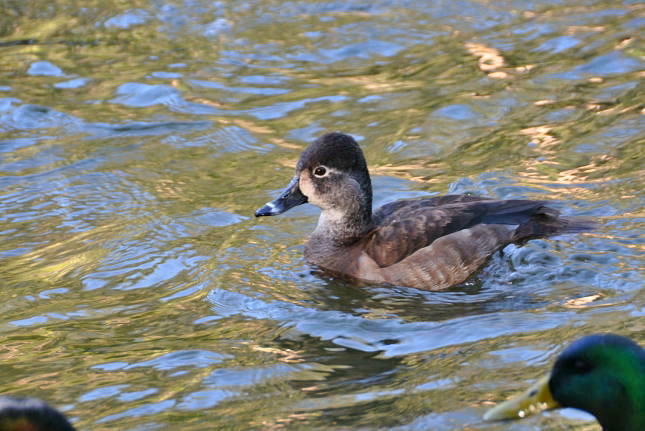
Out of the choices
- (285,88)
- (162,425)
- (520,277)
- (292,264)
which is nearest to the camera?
(162,425)

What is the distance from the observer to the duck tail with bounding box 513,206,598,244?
862cm

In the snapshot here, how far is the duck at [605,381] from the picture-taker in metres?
4.91

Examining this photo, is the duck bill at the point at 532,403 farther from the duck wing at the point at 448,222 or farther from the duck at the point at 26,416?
the duck wing at the point at 448,222

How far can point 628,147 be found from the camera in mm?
10250

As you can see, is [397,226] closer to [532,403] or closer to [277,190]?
[277,190]

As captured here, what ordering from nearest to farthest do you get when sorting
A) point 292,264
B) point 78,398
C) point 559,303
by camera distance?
point 78,398
point 559,303
point 292,264

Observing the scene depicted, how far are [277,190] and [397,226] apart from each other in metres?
1.96

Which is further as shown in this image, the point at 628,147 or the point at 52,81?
the point at 52,81

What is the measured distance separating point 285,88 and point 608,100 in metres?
3.56

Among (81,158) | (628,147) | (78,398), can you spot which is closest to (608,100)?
(628,147)

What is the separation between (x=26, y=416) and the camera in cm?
464

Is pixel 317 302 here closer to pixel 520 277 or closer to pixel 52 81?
pixel 520 277

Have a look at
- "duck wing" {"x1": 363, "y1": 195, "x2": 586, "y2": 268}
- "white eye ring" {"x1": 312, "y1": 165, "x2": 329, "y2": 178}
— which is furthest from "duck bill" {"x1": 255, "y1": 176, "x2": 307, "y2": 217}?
"duck wing" {"x1": 363, "y1": 195, "x2": 586, "y2": 268}

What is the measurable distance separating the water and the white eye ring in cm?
73
